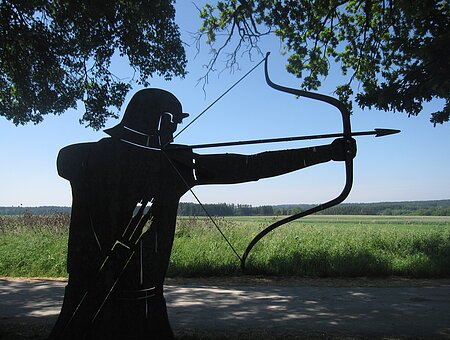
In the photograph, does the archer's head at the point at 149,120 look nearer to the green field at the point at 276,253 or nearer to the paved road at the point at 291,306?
the paved road at the point at 291,306

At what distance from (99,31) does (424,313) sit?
754 cm

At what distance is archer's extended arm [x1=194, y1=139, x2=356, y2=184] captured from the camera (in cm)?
330

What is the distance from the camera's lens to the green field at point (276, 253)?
1029 centimetres

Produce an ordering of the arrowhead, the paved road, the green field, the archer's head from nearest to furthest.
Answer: the arrowhead → the archer's head → the paved road → the green field

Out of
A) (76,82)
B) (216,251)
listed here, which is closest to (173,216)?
(76,82)

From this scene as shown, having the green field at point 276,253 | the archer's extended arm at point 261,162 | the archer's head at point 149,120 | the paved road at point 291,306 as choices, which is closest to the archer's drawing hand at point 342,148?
the archer's extended arm at point 261,162

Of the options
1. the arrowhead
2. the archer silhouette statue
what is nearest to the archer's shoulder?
the archer silhouette statue

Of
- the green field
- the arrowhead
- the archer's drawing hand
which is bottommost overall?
the green field

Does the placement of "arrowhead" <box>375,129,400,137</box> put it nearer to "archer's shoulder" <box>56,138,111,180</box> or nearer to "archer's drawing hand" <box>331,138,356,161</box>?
"archer's drawing hand" <box>331,138,356,161</box>

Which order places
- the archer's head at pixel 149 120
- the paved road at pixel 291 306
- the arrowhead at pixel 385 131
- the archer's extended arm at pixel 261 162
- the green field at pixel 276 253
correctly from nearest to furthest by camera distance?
the arrowhead at pixel 385 131 < the archer's extended arm at pixel 261 162 < the archer's head at pixel 149 120 < the paved road at pixel 291 306 < the green field at pixel 276 253

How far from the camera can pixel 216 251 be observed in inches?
454

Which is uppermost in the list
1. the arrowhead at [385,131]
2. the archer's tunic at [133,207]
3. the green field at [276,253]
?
the arrowhead at [385,131]

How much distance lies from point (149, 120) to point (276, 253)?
8521mm

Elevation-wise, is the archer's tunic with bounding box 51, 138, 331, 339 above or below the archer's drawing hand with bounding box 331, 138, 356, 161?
below
